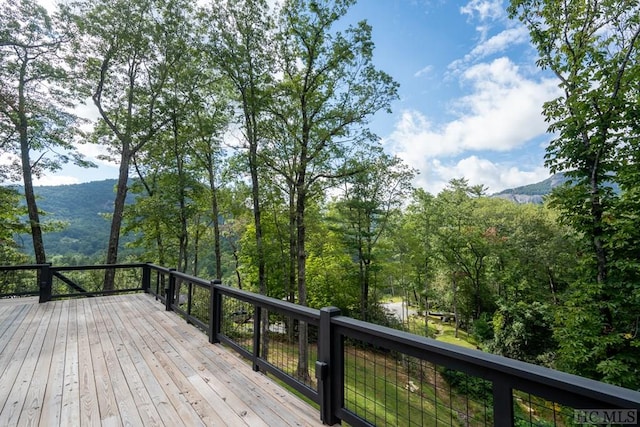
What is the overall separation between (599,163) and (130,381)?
28.4 feet

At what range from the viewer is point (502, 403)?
132 cm

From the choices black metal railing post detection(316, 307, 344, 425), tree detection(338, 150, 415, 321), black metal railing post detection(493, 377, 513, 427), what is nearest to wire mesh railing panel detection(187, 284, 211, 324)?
black metal railing post detection(316, 307, 344, 425)

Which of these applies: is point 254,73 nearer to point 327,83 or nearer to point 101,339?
point 327,83

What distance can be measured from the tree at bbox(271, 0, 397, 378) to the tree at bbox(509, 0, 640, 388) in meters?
4.63

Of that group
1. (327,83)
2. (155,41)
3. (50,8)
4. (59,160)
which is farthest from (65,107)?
(327,83)

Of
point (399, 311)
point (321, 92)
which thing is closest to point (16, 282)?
point (321, 92)

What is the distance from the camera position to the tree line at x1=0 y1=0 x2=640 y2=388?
224 inches

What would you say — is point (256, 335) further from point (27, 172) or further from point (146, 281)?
point (27, 172)

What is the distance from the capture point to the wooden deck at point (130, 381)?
2285 mm

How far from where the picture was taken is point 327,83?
32.0 ft

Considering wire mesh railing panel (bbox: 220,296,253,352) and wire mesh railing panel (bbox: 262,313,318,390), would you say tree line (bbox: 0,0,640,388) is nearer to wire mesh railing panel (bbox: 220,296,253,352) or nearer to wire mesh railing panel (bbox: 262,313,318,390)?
wire mesh railing panel (bbox: 262,313,318,390)

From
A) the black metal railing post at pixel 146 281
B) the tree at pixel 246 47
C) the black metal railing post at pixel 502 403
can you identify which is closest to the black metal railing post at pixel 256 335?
the black metal railing post at pixel 502 403

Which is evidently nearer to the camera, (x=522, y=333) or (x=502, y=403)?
(x=502, y=403)

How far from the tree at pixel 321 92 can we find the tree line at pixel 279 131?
5 cm
